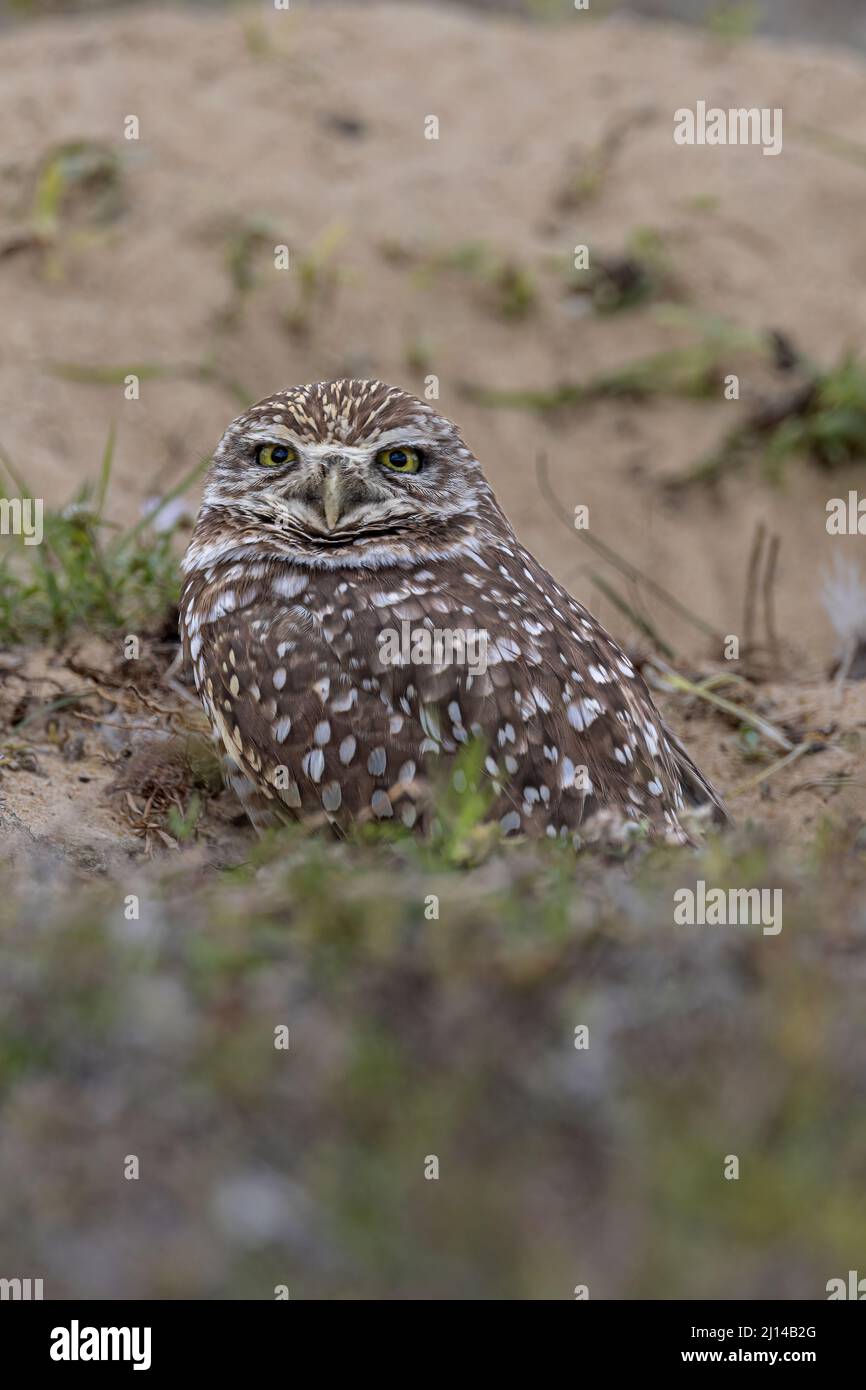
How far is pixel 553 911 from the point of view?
103 inches

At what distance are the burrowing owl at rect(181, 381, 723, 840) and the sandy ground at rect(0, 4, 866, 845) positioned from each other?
1.84 meters

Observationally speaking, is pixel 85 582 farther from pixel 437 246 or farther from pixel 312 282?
pixel 437 246

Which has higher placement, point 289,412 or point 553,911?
point 289,412

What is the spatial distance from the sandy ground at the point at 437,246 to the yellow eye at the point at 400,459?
2015 millimetres

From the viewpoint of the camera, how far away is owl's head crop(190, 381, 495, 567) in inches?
155

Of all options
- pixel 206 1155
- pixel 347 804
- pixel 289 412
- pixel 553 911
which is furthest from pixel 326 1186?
pixel 289 412

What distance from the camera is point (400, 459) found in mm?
4031

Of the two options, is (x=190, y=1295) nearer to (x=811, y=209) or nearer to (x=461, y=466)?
(x=461, y=466)

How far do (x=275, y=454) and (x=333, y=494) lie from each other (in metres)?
0.24

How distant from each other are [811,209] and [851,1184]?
23.1 feet

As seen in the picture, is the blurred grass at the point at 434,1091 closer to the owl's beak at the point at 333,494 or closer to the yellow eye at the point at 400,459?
the owl's beak at the point at 333,494

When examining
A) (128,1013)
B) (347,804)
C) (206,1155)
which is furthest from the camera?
(347,804)

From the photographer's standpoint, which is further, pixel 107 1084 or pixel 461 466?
pixel 461 466

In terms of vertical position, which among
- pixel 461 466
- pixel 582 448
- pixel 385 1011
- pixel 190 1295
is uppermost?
pixel 582 448
